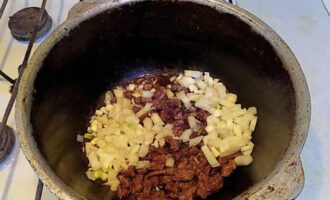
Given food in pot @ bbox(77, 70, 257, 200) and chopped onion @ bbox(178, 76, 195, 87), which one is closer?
food in pot @ bbox(77, 70, 257, 200)

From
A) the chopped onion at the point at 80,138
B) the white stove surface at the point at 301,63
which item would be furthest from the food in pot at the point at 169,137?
the white stove surface at the point at 301,63

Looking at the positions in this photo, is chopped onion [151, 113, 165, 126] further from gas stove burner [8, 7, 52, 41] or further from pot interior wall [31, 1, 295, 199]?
gas stove burner [8, 7, 52, 41]

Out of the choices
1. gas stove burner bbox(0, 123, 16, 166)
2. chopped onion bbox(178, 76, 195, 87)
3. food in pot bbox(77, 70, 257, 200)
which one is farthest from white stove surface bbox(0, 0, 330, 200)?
chopped onion bbox(178, 76, 195, 87)

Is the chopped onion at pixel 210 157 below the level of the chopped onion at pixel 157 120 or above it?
above

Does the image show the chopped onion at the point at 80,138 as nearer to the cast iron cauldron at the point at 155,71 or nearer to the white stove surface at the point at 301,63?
the cast iron cauldron at the point at 155,71

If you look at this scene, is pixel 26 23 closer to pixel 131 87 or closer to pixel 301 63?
pixel 131 87

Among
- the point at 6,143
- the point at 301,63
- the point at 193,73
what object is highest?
the point at 301,63

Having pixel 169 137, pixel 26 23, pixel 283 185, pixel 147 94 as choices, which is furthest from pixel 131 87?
pixel 283 185
